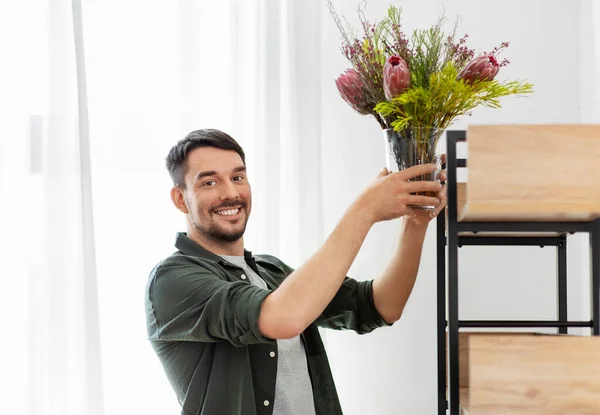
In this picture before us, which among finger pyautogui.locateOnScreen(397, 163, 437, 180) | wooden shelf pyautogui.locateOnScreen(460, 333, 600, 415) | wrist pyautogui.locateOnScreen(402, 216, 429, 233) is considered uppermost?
finger pyautogui.locateOnScreen(397, 163, 437, 180)

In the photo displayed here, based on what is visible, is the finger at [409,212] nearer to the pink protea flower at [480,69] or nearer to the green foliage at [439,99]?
the green foliage at [439,99]

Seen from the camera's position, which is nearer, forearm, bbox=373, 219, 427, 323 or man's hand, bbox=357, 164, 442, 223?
man's hand, bbox=357, 164, 442, 223

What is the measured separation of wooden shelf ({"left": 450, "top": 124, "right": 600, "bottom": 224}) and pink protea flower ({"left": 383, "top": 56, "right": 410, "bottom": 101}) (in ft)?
0.52

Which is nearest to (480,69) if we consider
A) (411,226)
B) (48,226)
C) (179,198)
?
(411,226)

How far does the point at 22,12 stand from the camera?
186cm

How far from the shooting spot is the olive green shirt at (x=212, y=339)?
1.46 meters

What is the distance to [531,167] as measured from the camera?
1.23 meters

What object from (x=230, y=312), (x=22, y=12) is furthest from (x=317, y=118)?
(x=230, y=312)

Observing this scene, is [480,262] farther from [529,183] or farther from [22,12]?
[22,12]

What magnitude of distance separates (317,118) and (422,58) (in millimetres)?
1117

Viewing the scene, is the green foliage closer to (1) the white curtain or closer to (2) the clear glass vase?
(2) the clear glass vase

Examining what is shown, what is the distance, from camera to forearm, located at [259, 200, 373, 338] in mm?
1423

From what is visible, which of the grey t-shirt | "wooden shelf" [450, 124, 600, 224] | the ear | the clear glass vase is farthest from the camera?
the ear

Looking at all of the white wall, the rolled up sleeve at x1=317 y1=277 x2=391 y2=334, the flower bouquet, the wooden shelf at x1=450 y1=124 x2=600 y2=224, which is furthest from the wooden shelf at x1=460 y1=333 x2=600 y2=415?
the white wall
